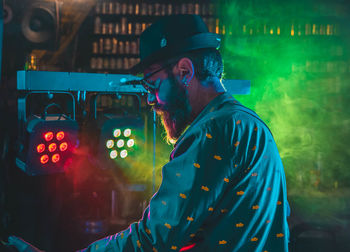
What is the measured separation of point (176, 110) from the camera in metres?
1.06

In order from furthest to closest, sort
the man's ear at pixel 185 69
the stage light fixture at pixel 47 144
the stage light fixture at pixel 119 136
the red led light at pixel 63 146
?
the stage light fixture at pixel 119 136
the red led light at pixel 63 146
the stage light fixture at pixel 47 144
the man's ear at pixel 185 69

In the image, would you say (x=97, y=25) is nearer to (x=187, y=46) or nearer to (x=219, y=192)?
(x=187, y=46)

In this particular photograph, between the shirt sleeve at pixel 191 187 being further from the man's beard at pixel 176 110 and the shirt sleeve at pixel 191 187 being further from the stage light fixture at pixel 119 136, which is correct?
the stage light fixture at pixel 119 136

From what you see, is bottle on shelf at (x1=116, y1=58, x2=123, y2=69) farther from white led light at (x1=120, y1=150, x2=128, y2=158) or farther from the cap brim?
the cap brim

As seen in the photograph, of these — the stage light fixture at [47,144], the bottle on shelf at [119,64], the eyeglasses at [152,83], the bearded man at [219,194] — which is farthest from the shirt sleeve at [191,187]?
the bottle on shelf at [119,64]

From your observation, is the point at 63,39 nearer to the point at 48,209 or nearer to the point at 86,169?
the point at 86,169

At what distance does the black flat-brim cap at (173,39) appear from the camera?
101cm

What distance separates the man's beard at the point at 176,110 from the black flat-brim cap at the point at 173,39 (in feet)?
0.28

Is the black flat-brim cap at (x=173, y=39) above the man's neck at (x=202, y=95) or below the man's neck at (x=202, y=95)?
above

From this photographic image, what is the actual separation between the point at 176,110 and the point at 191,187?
379 mm

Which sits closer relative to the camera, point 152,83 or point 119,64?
point 152,83

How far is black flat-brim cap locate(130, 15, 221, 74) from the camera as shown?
1008mm

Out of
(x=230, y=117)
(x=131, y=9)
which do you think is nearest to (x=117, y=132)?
(x=230, y=117)

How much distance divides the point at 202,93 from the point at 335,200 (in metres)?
5.72
